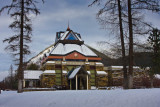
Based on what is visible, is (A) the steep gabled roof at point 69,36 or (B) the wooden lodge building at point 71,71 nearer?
(B) the wooden lodge building at point 71,71

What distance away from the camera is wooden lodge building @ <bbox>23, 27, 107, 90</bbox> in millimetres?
42562

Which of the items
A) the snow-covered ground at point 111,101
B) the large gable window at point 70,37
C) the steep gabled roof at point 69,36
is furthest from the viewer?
the large gable window at point 70,37

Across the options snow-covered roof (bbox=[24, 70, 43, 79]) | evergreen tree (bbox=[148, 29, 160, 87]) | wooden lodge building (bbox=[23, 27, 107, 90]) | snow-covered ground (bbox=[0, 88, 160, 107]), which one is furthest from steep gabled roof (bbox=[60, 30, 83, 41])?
snow-covered ground (bbox=[0, 88, 160, 107])

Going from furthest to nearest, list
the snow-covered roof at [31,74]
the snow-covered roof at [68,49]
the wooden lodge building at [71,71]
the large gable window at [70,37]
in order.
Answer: the large gable window at [70,37] < the snow-covered roof at [68,49] < the snow-covered roof at [31,74] < the wooden lodge building at [71,71]

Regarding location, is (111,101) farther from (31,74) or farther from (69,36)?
(69,36)

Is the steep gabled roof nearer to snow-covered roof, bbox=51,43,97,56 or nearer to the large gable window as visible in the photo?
the large gable window

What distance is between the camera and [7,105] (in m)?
13.0

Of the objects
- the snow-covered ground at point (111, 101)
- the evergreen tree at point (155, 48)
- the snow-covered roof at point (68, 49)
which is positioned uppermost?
the snow-covered roof at point (68, 49)

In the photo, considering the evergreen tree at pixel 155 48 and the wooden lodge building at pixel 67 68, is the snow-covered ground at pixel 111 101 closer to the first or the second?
the evergreen tree at pixel 155 48

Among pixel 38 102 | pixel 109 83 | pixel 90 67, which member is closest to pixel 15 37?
pixel 38 102

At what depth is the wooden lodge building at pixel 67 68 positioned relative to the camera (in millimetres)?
42562

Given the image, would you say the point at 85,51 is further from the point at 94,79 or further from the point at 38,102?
the point at 38,102

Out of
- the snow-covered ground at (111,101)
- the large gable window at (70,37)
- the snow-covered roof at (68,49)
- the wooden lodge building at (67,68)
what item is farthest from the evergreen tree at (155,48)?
the large gable window at (70,37)

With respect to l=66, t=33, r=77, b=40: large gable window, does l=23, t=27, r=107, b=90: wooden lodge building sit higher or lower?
lower
